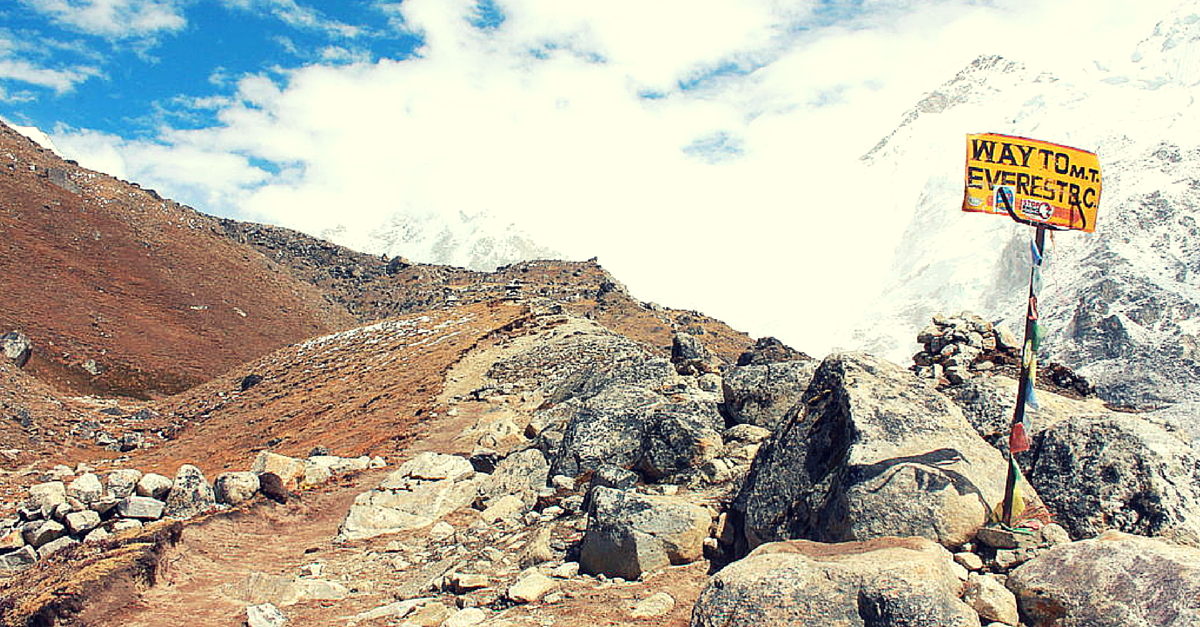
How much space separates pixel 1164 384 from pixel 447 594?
425 ft

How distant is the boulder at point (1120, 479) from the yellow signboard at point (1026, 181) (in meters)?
2.32

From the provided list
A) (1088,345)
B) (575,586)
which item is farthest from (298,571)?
(1088,345)

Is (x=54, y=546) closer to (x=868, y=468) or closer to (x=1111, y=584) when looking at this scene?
(x=868, y=468)

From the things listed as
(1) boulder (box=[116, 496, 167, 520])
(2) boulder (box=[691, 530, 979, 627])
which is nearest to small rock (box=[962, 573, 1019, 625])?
(2) boulder (box=[691, 530, 979, 627])

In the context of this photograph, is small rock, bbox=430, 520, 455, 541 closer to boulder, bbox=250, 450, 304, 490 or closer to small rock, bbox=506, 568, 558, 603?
small rock, bbox=506, 568, 558, 603

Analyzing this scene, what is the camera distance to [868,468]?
8445 millimetres

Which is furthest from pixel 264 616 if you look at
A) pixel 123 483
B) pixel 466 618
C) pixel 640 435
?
pixel 123 483

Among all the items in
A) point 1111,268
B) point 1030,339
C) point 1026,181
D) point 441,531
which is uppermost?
point 1111,268

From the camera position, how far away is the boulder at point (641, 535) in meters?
9.96

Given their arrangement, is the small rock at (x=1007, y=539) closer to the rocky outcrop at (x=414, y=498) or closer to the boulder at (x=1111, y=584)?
the boulder at (x=1111, y=584)

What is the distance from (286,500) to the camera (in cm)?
1719

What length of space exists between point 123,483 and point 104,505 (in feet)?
2.10

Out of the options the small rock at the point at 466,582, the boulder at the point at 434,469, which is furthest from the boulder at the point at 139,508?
the small rock at the point at 466,582

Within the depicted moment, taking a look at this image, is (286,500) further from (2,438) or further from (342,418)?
(2,438)
